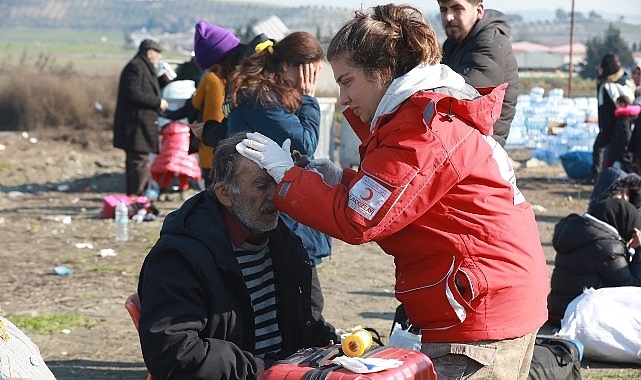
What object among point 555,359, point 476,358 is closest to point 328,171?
point 476,358

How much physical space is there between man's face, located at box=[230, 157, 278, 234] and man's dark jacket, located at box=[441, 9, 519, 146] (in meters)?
1.99

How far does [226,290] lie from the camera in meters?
3.75

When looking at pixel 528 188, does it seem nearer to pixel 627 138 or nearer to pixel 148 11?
pixel 627 138

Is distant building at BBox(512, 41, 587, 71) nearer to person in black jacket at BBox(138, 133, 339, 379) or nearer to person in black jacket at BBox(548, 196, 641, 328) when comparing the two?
person in black jacket at BBox(548, 196, 641, 328)

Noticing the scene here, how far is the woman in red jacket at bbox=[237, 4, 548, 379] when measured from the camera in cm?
312

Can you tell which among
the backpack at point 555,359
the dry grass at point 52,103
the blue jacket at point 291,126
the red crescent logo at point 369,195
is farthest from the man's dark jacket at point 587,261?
the dry grass at point 52,103

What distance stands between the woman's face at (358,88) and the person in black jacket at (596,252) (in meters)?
4.01

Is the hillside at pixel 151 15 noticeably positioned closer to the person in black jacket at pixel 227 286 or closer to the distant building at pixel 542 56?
the distant building at pixel 542 56

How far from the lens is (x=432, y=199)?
123 inches

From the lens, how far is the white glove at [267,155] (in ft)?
11.6

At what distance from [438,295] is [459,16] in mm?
2762

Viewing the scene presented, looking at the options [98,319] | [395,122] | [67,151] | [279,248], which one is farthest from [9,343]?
[67,151]

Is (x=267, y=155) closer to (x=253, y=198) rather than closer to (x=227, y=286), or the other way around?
(x=253, y=198)

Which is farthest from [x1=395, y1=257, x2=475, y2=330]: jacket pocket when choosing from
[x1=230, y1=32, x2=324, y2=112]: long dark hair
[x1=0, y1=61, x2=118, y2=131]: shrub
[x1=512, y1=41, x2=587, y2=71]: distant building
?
[x1=512, y1=41, x2=587, y2=71]: distant building
